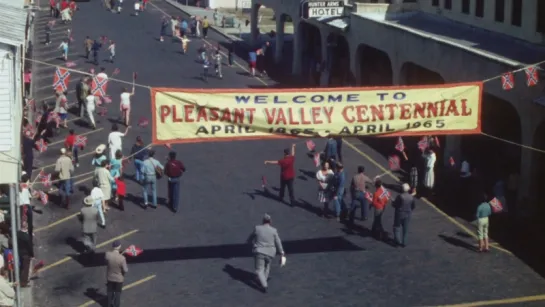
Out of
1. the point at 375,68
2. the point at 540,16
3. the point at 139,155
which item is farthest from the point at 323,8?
the point at 139,155

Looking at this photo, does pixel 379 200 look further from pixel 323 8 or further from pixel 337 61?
pixel 337 61

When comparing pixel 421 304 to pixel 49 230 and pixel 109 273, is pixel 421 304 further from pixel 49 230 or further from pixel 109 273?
pixel 49 230

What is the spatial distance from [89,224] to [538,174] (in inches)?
489

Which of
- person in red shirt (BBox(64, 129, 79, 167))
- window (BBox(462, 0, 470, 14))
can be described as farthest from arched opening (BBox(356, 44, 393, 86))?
person in red shirt (BBox(64, 129, 79, 167))

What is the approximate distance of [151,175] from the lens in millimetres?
25328

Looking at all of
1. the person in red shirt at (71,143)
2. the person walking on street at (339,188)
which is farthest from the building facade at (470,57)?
the person in red shirt at (71,143)

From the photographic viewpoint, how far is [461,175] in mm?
28344

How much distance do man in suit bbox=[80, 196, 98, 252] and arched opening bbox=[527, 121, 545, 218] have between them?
39.6 feet

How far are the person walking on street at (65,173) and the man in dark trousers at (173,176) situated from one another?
2.83 m

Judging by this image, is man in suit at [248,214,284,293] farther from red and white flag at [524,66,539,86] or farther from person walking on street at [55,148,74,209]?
red and white flag at [524,66,539,86]

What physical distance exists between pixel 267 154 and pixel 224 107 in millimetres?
13450

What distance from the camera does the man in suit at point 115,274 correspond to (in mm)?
18531

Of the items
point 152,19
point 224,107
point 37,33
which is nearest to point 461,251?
point 224,107

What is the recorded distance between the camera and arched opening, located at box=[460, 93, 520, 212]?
30578 millimetres
